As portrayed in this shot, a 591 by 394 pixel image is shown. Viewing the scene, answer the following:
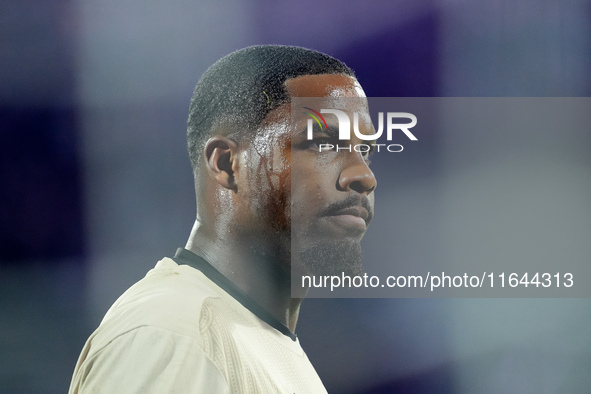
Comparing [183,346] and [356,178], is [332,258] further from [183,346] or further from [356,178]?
[183,346]

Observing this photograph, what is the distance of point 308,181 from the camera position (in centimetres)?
119

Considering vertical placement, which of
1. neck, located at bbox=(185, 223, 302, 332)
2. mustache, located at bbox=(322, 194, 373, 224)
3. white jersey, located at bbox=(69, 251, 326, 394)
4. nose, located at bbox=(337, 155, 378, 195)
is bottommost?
white jersey, located at bbox=(69, 251, 326, 394)

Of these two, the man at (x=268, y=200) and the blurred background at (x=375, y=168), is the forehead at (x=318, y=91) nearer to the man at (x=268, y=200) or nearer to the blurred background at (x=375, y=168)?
the man at (x=268, y=200)

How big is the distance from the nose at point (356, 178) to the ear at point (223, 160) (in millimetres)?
182

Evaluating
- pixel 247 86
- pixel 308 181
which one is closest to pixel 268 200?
pixel 308 181

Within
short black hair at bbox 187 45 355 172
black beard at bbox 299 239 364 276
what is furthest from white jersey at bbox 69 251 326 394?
short black hair at bbox 187 45 355 172

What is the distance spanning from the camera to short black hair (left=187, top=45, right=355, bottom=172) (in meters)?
1.19

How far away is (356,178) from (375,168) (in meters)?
0.26

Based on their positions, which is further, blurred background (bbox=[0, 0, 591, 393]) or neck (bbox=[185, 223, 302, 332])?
blurred background (bbox=[0, 0, 591, 393])

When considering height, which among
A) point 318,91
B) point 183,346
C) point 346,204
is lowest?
point 183,346

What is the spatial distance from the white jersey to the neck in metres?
0.04

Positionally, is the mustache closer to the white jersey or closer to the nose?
the nose

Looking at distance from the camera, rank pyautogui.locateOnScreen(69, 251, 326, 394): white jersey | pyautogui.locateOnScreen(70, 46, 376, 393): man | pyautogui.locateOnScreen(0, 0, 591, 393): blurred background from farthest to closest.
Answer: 1. pyautogui.locateOnScreen(0, 0, 591, 393): blurred background
2. pyautogui.locateOnScreen(70, 46, 376, 393): man
3. pyautogui.locateOnScreen(69, 251, 326, 394): white jersey

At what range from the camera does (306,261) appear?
4.00ft
